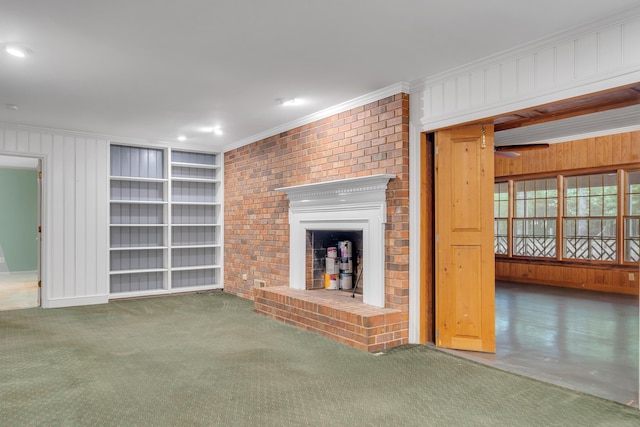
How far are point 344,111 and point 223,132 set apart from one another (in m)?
2.22

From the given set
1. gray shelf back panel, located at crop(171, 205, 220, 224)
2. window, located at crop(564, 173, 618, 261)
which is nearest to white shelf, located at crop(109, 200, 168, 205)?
gray shelf back panel, located at crop(171, 205, 220, 224)

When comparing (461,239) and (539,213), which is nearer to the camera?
(461,239)

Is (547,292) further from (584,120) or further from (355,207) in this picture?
(355,207)

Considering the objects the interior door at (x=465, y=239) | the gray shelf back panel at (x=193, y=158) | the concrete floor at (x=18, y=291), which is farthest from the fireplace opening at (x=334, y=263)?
the concrete floor at (x=18, y=291)

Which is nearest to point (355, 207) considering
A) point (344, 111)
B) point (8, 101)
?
point (344, 111)

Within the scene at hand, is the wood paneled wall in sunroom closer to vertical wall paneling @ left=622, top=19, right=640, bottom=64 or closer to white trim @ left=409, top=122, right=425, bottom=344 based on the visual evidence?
white trim @ left=409, top=122, right=425, bottom=344

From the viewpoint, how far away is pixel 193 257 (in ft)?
23.9

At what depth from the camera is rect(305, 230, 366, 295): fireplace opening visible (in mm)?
5254

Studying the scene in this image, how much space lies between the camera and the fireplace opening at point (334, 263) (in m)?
5.25

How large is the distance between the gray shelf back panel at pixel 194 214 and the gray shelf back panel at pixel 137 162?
63cm

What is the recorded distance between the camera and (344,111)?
190 inches

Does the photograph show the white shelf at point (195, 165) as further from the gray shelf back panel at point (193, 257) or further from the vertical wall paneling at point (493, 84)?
the vertical wall paneling at point (493, 84)

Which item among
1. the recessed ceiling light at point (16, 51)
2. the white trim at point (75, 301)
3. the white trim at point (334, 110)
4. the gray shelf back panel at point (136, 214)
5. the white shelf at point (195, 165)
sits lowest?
the white trim at point (75, 301)

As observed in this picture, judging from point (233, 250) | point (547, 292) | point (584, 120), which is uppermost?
point (584, 120)
